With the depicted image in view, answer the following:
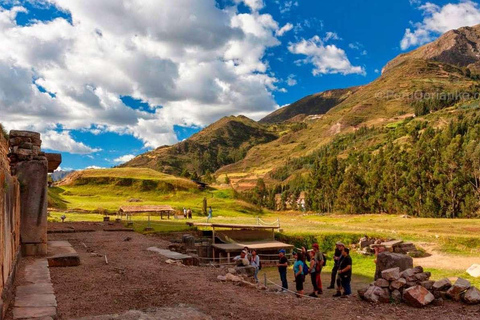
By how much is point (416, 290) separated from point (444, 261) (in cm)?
1999

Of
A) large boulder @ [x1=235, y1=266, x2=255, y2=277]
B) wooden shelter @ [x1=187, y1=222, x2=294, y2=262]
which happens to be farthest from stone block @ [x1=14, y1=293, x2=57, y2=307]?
wooden shelter @ [x1=187, y1=222, x2=294, y2=262]

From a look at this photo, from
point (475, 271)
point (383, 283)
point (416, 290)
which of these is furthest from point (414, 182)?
point (416, 290)

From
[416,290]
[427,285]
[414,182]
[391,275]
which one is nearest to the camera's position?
[416,290]

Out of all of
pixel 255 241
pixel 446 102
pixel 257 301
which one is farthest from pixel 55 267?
pixel 446 102

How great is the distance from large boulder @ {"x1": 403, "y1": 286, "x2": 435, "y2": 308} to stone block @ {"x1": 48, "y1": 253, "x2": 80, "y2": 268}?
1195cm

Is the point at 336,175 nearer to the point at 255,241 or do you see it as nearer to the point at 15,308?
the point at 255,241

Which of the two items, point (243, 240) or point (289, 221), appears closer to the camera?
point (243, 240)

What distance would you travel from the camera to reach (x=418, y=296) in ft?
39.9

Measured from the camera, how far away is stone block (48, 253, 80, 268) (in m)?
14.3

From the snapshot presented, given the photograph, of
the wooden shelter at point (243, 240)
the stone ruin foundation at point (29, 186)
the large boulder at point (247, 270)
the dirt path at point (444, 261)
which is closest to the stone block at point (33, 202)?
the stone ruin foundation at point (29, 186)

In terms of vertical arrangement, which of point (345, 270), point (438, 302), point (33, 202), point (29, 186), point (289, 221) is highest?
point (29, 186)

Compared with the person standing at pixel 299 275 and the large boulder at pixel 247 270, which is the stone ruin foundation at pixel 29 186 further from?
the person standing at pixel 299 275

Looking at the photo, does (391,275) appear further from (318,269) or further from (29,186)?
(29,186)

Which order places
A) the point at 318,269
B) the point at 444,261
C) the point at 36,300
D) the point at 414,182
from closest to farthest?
the point at 36,300
the point at 318,269
the point at 444,261
the point at 414,182
